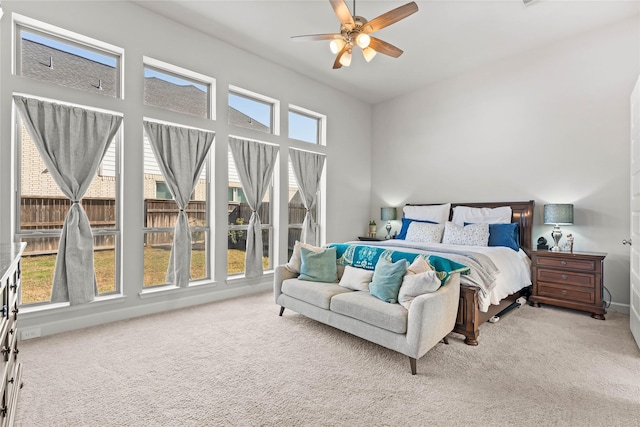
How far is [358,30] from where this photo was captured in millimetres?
2938

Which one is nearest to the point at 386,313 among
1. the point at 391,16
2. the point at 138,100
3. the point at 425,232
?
the point at 425,232

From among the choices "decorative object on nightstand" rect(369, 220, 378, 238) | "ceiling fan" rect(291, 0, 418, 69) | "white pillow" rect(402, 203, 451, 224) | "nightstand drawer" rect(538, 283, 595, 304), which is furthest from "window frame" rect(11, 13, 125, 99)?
"nightstand drawer" rect(538, 283, 595, 304)

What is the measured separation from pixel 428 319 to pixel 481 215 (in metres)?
2.86

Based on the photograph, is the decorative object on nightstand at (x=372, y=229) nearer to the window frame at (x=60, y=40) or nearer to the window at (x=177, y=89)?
the window at (x=177, y=89)

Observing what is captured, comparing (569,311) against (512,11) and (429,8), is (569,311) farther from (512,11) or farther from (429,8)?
(429,8)

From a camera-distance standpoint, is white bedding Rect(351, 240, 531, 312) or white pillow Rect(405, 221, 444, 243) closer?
white bedding Rect(351, 240, 531, 312)

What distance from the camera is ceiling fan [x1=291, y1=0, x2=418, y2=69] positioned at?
2.70 meters

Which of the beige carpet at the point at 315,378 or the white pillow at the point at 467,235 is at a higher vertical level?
the white pillow at the point at 467,235

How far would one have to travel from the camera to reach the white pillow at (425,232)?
181 inches

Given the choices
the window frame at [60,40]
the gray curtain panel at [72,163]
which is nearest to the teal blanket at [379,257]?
the gray curtain panel at [72,163]

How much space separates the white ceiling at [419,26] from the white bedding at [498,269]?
2.70 m

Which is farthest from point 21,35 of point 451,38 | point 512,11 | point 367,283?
point 512,11

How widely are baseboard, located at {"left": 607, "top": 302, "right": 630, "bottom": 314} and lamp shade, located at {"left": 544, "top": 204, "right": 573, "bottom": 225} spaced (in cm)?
111

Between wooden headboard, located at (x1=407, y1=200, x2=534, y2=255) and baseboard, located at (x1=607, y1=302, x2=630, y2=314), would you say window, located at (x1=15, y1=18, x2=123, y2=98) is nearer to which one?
wooden headboard, located at (x1=407, y1=200, x2=534, y2=255)
